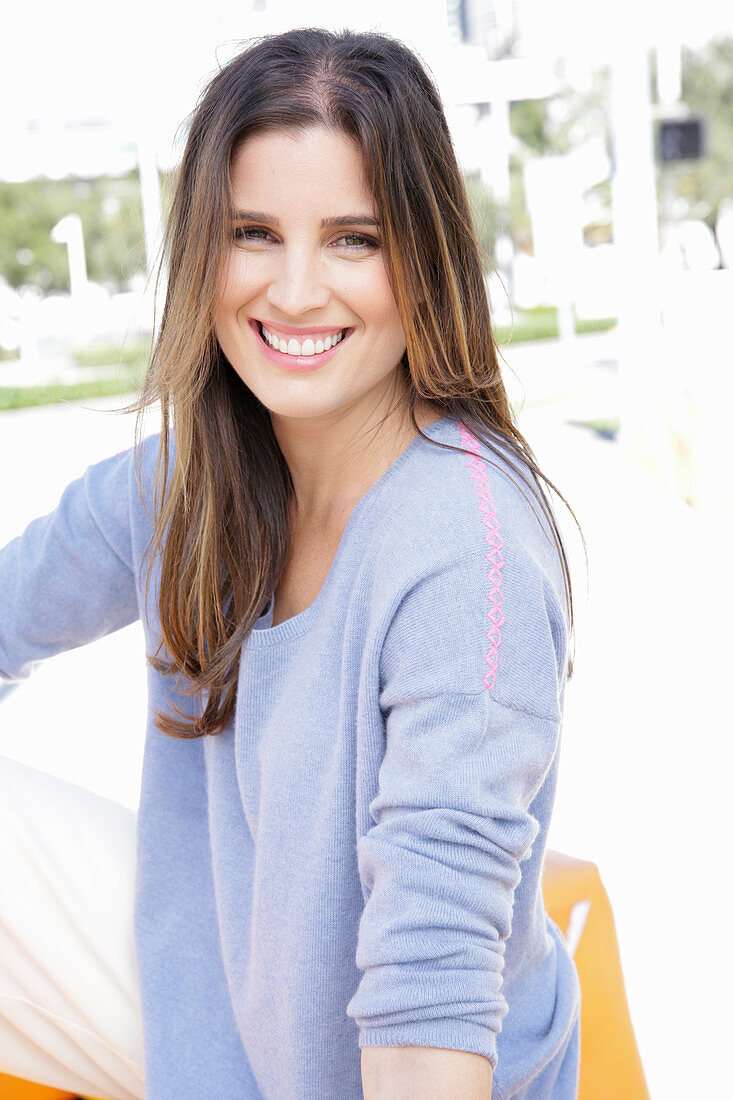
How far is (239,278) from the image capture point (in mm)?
1112

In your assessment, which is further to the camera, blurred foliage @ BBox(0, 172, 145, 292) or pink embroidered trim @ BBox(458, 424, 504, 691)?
blurred foliage @ BBox(0, 172, 145, 292)

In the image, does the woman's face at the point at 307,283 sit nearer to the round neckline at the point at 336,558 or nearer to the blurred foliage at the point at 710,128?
the round neckline at the point at 336,558

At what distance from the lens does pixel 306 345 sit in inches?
43.8

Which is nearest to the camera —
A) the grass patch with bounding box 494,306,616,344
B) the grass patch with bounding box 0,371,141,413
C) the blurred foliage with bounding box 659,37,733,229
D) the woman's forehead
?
the woman's forehead

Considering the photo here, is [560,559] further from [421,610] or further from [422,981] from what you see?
[422,981]

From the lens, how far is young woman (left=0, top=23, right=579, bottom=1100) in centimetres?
86

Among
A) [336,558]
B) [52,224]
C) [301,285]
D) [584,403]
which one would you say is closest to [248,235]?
[301,285]

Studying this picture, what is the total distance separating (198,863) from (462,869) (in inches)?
21.3

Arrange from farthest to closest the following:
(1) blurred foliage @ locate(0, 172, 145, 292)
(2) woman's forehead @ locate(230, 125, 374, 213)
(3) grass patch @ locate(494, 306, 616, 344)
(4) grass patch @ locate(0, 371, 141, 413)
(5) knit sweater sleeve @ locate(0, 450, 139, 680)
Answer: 1. (1) blurred foliage @ locate(0, 172, 145, 292)
2. (3) grass patch @ locate(494, 306, 616, 344)
3. (4) grass patch @ locate(0, 371, 141, 413)
4. (5) knit sweater sleeve @ locate(0, 450, 139, 680)
5. (2) woman's forehead @ locate(230, 125, 374, 213)

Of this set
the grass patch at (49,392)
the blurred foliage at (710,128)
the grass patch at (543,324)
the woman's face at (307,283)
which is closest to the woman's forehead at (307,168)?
the woman's face at (307,283)

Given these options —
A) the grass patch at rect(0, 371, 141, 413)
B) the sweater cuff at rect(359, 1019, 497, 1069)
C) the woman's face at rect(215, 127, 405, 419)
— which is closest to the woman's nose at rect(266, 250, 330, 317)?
the woman's face at rect(215, 127, 405, 419)

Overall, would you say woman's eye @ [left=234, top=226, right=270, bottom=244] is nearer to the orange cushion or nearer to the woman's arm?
the woman's arm

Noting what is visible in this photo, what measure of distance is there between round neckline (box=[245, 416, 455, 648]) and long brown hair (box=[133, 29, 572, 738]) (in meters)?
0.04

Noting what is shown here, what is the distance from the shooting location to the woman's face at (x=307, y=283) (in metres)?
1.05
